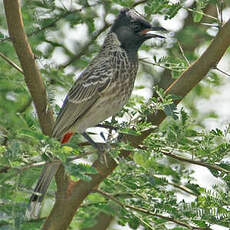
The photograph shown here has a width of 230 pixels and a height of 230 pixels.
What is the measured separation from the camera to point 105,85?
13.8 ft

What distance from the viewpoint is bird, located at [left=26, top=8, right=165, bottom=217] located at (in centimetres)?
415

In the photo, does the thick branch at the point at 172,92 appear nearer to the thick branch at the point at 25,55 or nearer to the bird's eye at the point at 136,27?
the thick branch at the point at 25,55

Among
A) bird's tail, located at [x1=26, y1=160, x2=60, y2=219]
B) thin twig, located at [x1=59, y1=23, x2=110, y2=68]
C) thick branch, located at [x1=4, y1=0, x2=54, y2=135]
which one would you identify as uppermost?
thin twig, located at [x1=59, y1=23, x2=110, y2=68]

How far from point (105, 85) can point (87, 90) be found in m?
0.13

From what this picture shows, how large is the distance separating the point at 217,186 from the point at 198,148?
0.24m

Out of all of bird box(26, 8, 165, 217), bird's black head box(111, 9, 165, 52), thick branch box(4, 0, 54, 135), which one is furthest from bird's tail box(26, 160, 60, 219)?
bird's black head box(111, 9, 165, 52)

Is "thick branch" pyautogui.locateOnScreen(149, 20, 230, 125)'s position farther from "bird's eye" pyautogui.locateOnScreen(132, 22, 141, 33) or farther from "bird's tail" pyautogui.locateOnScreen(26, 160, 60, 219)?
"bird's eye" pyautogui.locateOnScreen(132, 22, 141, 33)

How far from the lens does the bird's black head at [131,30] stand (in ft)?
14.5

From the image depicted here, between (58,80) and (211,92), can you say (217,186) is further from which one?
(211,92)

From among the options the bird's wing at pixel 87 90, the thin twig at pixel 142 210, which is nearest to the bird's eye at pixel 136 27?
the bird's wing at pixel 87 90

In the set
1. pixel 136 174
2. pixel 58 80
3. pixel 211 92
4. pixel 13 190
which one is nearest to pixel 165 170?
pixel 136 174

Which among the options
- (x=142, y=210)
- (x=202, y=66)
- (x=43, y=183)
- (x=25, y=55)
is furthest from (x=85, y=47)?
(x=142, y=210)

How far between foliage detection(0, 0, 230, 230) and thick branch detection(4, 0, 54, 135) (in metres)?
0.08

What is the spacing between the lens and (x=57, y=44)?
5027 mm
